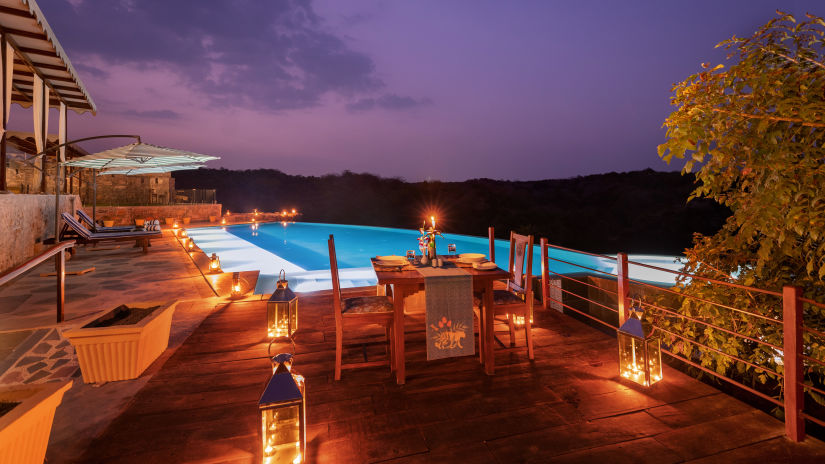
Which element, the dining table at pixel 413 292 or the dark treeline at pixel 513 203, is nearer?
the dining table at pixel 413 292

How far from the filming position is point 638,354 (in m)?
2.36

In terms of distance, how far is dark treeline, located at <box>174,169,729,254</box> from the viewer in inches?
825

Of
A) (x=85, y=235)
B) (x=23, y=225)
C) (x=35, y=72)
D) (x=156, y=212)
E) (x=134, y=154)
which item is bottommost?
(x=85, y=235)

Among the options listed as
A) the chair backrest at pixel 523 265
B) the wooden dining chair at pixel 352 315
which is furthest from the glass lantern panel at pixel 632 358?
the wooden dining chair at pixel 352 315

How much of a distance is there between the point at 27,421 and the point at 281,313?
1.88 meters

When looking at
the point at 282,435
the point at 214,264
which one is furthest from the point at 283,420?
the point at 214,264

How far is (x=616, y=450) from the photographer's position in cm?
175

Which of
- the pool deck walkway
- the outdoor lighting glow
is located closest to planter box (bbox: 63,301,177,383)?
the pool deck walkway

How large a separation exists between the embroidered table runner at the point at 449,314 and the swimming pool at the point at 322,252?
4.50 m

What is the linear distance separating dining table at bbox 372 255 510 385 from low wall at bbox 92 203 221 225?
16.3 m

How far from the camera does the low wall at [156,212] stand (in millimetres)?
14375

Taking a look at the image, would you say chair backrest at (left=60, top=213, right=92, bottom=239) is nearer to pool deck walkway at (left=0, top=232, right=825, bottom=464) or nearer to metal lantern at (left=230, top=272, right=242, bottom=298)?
pool deck walkway at (left=0, top=232, right=825, bottom=464)

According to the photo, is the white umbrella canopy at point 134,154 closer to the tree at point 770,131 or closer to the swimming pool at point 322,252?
the swimming pool at point 322,252

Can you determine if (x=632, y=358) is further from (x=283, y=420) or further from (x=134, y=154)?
(x=134, y=154)
